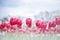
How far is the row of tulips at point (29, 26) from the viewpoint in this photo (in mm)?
998

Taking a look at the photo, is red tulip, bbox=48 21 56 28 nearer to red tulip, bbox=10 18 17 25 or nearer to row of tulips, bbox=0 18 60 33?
row of tulips, bbox=0 18 60 33

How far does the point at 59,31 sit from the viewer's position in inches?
39.4

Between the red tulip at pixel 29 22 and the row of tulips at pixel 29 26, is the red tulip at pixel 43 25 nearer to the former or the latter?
the row of tulips at pixel 29 26

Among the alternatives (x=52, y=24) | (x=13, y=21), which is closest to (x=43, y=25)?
(x=52, y=24)

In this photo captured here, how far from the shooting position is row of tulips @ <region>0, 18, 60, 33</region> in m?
1.00

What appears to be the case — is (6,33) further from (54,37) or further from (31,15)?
(54,37)

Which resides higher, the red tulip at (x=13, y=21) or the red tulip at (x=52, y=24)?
the red tulip at (x=13, y=21)

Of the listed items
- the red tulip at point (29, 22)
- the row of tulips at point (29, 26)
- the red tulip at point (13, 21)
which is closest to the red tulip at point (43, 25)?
the row of tulips at point (29, 26)

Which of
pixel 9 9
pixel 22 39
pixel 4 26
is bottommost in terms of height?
pixel 22 39

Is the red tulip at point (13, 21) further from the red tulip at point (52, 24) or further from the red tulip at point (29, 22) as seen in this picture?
the red tulip at point (52, 24)

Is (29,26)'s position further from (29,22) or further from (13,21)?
(13,21)

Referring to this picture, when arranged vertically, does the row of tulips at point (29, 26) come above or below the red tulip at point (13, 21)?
below

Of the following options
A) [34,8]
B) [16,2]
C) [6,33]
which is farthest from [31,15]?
[6,33]

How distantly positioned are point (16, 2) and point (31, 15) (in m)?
0.19
